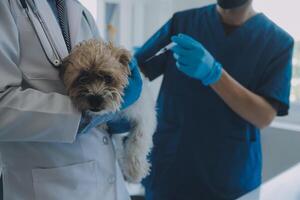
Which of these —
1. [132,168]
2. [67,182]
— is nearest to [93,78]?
[67,182]

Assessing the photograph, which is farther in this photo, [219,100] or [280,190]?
[219,100]

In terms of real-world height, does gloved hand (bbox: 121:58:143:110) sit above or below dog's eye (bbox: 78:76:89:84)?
below

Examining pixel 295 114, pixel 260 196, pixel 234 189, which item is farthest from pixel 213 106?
pixel 295 114

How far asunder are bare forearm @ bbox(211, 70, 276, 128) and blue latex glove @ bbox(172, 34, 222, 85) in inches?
1.5

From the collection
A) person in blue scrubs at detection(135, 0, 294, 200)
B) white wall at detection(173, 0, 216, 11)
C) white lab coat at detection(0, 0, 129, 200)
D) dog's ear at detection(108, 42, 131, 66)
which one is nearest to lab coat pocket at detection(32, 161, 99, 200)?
white lab coat at detection(0, 0, 129, 200)

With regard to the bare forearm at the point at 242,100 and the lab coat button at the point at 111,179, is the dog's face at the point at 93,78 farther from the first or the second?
the bare forearm at the point at 242,100

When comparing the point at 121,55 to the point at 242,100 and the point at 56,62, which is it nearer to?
the point at 56,62

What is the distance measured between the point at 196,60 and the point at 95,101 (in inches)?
21.7

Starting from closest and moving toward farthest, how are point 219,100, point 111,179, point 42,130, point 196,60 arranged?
point 42,130 → point 111,179 → point 196,60 → point 219,100

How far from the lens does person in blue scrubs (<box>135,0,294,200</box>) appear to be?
1.41 meters

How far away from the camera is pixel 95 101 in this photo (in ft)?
3.02

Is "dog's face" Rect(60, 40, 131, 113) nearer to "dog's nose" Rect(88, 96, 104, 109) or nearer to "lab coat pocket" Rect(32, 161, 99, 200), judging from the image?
"dog's nose" Rect(88, 96, 104, 109)

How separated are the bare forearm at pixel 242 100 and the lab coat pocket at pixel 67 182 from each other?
61 centimetres

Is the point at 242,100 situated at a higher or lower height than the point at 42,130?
lower
